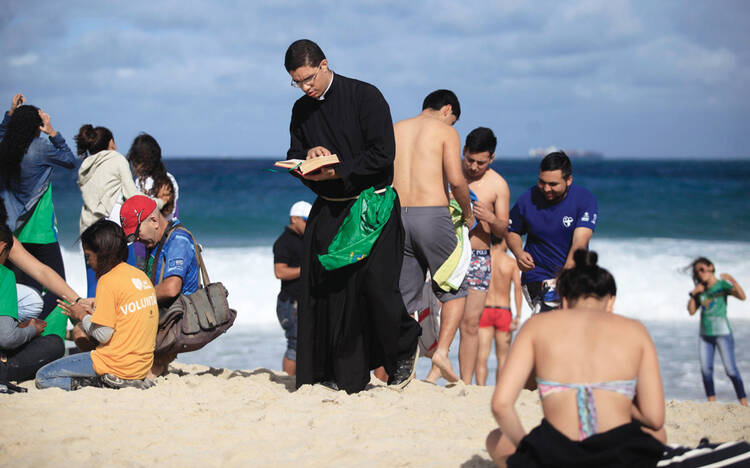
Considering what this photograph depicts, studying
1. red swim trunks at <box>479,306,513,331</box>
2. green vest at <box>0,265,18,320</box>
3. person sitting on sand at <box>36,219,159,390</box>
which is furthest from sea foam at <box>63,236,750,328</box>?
person sitting on sand at <box>36,219,159,390</box>

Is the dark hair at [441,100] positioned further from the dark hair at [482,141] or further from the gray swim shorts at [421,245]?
the gray swim shorts at [421,245]

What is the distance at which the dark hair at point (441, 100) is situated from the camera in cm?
513

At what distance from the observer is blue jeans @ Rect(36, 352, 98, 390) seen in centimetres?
450

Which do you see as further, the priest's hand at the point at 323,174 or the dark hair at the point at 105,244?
the dark hair at the point at 105,244

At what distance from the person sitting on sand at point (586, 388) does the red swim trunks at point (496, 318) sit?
3919 millimetres

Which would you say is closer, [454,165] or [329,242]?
[329,242]

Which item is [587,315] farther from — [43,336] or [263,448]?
[43,336]

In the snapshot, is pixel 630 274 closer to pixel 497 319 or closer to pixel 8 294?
pixel 497 319

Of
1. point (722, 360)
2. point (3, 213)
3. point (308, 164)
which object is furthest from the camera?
point (722, 360)

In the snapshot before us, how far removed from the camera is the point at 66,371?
4.52m

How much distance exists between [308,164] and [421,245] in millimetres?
1012

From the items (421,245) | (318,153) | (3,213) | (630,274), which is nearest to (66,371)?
(3,213)

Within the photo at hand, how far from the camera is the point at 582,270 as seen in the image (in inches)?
108

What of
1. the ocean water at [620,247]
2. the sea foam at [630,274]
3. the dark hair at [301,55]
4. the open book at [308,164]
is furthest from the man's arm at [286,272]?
the sea foam at [630,274]
